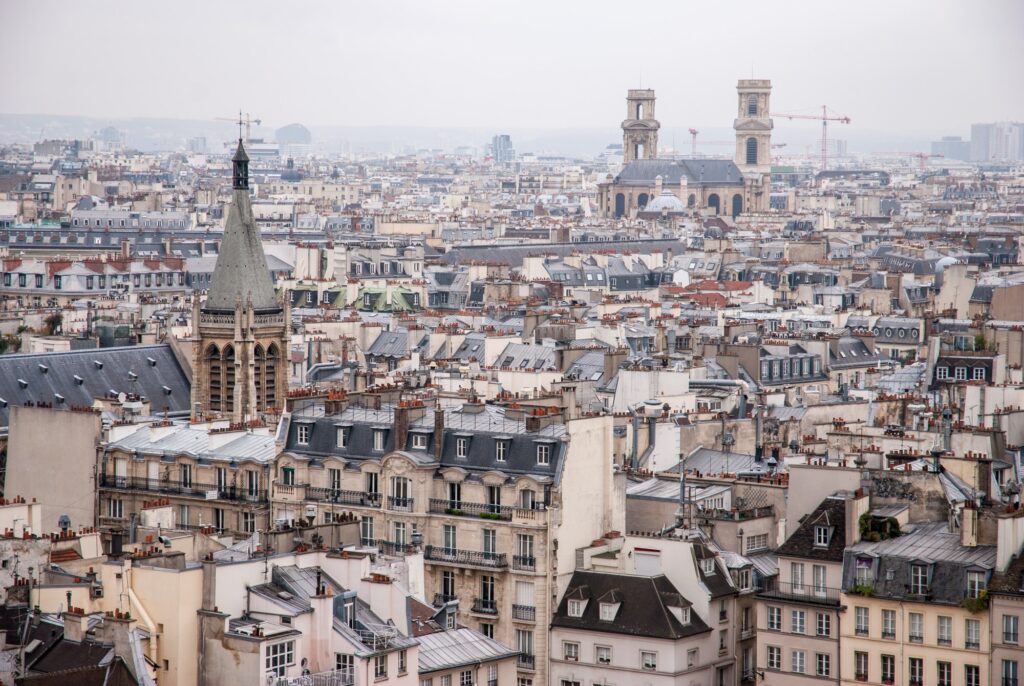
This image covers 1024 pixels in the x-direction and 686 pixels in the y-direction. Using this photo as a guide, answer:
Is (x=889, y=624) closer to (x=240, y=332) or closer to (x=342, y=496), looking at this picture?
(x=342, y=496)

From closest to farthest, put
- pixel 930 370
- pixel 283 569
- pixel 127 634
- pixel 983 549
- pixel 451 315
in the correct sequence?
pixel 127 634
pixel 283 569
pixel 983 549
pixel 930 370
pixel 451 315

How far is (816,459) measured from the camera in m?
43.7

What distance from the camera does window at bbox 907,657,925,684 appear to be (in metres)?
35.7

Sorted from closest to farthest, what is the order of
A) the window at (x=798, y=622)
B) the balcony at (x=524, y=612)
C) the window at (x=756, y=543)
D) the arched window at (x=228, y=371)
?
the window at (x=798, y=622) → the balcony at (x=524, y=612) → the window at (x=756, y=543) → the arched window at (x=228, y=371)

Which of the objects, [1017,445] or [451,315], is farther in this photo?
[451,315]

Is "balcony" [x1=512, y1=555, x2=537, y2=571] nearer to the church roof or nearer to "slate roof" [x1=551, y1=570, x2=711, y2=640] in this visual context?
"slate roof" [x1=551, y1=570, x2=711, y2=640]

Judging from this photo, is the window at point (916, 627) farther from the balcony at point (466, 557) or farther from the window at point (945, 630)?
the balcony at point (466, 557)

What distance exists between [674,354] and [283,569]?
3916 centimetres

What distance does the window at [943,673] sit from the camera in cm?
3538

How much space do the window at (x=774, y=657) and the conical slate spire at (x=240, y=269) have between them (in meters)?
27.3

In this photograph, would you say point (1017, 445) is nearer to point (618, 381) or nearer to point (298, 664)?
point (618, 381)

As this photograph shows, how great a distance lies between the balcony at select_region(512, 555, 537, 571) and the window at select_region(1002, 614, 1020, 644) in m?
8.34

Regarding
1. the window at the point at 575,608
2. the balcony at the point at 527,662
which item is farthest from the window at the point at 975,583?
the balcony at the point at 527,662

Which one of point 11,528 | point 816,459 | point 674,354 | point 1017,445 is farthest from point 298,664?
point 674,354
